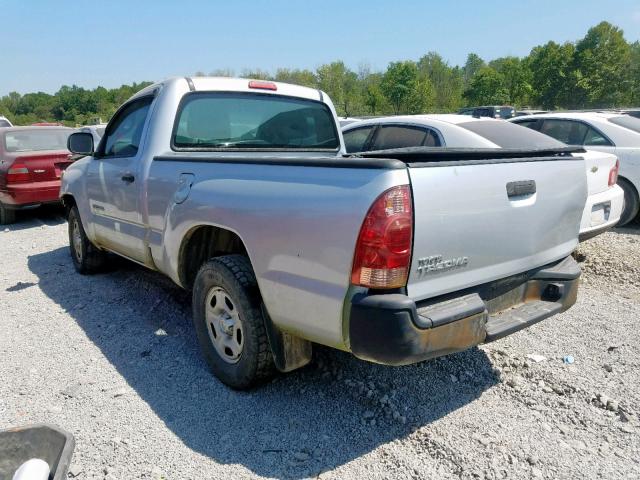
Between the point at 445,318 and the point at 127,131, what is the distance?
3496 mm

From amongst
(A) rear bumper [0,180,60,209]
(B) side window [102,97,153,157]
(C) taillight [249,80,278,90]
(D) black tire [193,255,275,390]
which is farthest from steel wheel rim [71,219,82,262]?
(A) rear bumper [0,180,60,209]

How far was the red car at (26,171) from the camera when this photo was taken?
8.35 m

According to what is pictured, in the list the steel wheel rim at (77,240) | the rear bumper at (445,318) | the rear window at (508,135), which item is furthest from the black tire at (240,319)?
the rear window at (508,135)

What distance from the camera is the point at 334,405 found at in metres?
2.97

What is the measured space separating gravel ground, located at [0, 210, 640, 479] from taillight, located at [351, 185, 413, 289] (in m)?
0.99

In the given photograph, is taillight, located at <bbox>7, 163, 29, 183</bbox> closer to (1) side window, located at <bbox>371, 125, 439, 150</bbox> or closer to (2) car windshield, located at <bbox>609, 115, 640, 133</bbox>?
(1) side window, located at <bbox>371, 125, 439, 150</bbox>

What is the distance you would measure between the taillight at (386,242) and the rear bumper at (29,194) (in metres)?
8.10

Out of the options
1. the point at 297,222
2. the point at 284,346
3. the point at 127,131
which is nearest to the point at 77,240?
the point at 127,131

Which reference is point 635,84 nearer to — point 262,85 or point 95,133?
point 262,85

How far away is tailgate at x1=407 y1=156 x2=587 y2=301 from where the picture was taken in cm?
223

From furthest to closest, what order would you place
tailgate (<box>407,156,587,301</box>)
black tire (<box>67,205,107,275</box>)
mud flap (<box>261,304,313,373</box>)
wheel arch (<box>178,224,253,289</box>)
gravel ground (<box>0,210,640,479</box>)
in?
black tire (<box>67,205,107,275</box>) < wheel arch (<box>178,224,253,289</box>) < mud flap (<box>261,304,313,373</box>) < gravel ground (<box>0,210,640,479</box>) < tailgate (<box>407,156,587,301</box>)

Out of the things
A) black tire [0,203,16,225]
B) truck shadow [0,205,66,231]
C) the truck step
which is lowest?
truck shadow [0,205,66,231]

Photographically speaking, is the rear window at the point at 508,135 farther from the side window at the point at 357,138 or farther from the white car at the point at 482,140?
the side window at the point at 357,138

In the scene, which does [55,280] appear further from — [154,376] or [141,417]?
[141,417]
